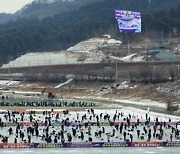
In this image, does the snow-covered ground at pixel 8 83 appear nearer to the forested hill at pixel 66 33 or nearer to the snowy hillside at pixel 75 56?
the snowy hillside at pixel 75 56

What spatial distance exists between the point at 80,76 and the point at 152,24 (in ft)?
190

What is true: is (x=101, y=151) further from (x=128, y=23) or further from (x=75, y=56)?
(x=75, y=56)

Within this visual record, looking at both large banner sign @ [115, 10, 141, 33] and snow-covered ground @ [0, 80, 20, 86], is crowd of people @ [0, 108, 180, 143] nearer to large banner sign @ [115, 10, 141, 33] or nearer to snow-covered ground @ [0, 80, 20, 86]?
large banner sign @ [115, 10, 141, 33]

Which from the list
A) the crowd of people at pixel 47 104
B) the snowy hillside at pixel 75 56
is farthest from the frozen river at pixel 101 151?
the snowy hillside at pixel 75 56

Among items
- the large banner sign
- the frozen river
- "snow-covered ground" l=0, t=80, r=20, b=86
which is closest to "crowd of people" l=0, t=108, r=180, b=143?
the frozen river

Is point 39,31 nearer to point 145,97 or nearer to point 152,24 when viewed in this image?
point 152,24

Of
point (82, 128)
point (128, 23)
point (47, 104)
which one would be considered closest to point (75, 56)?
point (128, 23)

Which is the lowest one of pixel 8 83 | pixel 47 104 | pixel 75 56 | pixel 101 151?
pixel 8 83

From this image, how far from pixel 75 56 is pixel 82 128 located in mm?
86476

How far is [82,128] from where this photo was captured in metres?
52.4

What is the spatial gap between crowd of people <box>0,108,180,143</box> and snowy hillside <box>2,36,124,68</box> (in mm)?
65305

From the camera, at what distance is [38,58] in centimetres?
14200

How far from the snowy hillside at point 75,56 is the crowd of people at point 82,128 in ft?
214

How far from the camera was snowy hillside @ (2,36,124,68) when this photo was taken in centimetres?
13150
